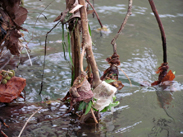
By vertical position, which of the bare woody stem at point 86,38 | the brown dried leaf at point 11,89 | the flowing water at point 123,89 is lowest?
the flowing water at point 123,89

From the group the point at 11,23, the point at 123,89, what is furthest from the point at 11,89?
the point at 123,89

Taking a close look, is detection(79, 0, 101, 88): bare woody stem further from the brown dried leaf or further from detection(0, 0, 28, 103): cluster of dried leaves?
the brown dried leaf

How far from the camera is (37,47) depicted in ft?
10.1

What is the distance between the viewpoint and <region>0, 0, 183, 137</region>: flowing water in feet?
4.94

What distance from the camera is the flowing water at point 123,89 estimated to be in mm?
1505

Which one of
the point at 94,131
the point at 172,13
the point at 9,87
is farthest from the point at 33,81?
the point at 172,13

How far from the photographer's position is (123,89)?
215 centimetres

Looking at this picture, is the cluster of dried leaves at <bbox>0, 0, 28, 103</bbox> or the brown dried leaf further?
Answer: the brown dried leaf

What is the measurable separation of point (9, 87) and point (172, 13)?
398 cm

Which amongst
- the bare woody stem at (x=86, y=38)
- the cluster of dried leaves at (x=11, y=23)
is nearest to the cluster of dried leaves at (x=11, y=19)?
the cluster of dried leaves at (x=11, y=23)

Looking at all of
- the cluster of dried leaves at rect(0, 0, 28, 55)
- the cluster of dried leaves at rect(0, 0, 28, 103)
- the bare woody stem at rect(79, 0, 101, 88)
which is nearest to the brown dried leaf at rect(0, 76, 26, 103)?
the cluster of dried leaves at rect(0, 0, 28, 103)

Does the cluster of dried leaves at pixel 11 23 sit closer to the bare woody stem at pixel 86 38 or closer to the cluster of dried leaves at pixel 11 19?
the cluster of dried leaves at pixel 11 19

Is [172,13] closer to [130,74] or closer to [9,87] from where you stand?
[130,74]

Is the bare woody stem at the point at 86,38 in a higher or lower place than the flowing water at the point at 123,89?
higher
